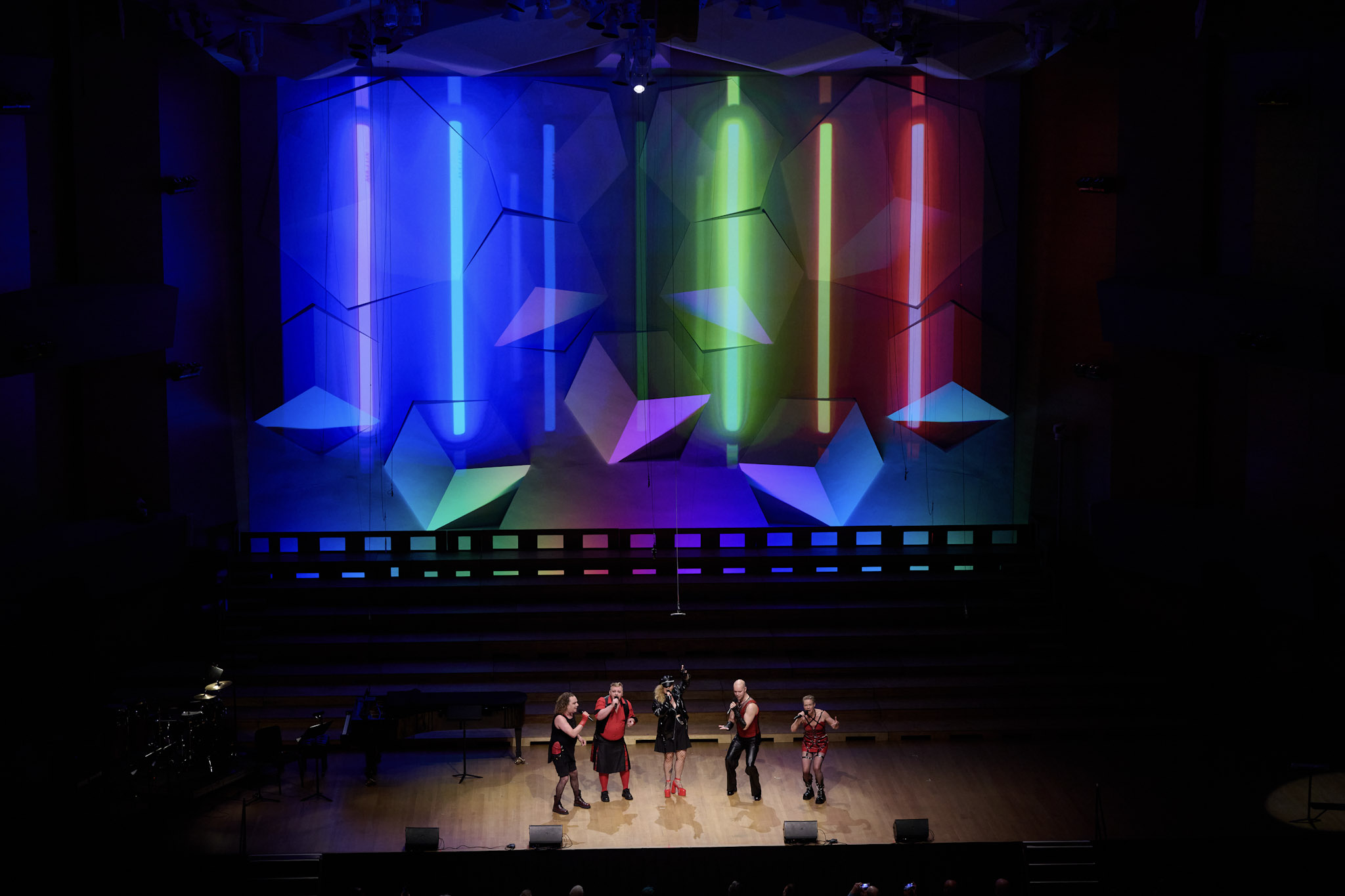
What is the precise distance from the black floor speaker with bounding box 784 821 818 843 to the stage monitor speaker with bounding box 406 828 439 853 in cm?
243

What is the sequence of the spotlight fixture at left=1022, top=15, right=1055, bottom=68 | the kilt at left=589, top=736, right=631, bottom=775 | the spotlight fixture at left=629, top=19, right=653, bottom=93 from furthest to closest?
the spotlight fixture at left=1022, top=15, right=1055, bottom=68 < the spotlight fixture at left=629, top=19, right=653, bottom=93 < the kilt at left=589, top=736, right=631, bottom=775

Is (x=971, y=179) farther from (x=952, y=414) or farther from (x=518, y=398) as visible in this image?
(x=518, y=398)

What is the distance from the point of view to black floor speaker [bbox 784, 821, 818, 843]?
9109 mm

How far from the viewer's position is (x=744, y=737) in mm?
10164

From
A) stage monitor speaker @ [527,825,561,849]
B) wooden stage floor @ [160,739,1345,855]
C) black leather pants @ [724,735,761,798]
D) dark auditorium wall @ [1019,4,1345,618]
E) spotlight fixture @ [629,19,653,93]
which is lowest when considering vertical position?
wooden stage floor @ [160,739,1345,855]

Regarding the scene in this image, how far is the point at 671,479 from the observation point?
564 inches

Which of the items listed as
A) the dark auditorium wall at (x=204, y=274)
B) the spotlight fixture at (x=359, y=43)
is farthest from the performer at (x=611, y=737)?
the spotlight fixture at (x=359, y=43)

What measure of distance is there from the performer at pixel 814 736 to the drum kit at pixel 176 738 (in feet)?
14.9

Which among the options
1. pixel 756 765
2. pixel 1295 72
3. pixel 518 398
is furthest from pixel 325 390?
pixel 1295 72

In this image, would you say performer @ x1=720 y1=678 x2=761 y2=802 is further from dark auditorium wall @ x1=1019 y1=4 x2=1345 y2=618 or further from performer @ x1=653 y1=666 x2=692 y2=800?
dark auditorium wall @ x1=1019 y1=4 x2=1345 y2=618

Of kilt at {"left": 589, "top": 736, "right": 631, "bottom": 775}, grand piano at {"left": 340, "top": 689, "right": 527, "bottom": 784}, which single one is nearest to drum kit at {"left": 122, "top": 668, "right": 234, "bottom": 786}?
grand piano at {"left": 340, "top": 689, "right": 527, "bottom": 784}

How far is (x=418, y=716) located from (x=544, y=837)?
1.91 metres

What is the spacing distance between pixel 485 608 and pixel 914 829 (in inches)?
210

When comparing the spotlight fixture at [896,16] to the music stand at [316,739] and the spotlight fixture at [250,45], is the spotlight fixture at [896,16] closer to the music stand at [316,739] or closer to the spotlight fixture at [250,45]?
the spotlight fixture at [250,45]
